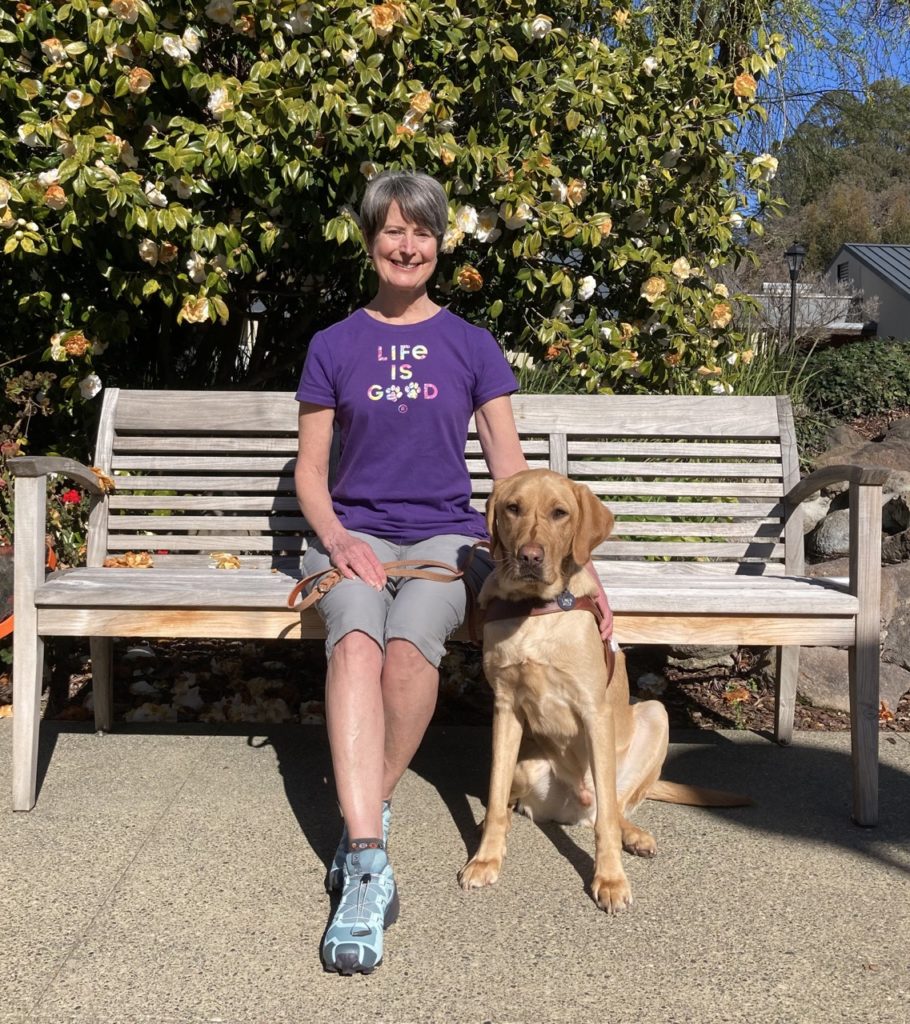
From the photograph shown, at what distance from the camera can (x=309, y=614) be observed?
325 cm

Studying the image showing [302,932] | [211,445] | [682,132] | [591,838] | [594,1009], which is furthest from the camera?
[682,132]

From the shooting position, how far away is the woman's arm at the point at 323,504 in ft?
9.75

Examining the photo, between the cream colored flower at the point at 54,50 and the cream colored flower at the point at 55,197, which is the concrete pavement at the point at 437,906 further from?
the cream colored flower at the point at 54,50

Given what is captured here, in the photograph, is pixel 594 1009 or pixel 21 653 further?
pixel 21 653

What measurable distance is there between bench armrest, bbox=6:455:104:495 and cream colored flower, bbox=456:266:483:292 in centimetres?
174

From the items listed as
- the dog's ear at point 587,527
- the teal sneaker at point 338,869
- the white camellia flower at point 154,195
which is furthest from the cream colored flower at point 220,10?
the teal sneaker at point 338,869

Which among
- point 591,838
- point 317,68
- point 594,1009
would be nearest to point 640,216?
point 317,68

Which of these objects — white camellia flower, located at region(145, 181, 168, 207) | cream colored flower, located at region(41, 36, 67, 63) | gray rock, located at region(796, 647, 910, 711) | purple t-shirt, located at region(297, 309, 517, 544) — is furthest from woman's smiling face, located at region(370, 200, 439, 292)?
gray rock, located at region(796, 647, 910, 711)

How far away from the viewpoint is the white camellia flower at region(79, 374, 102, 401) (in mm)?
4438

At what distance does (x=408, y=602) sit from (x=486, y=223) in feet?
6.82

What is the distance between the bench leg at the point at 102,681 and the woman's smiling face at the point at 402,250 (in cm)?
183

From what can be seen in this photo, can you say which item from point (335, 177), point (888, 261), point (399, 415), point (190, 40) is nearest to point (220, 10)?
point (190, 40)

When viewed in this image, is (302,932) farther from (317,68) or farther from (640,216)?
(640,216)

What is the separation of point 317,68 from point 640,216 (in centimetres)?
160
